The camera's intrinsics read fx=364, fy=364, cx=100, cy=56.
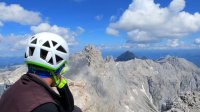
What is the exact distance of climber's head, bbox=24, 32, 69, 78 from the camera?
6867mm

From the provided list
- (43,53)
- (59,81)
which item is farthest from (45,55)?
(59,81)

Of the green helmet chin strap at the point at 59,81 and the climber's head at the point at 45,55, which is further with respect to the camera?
the green helmet chin strap at the point at 59,81

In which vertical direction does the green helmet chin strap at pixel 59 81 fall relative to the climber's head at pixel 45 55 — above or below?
below

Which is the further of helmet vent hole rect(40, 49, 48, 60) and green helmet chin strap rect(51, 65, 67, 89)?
green helmet chin strap rect(51, 65, 67, 89)

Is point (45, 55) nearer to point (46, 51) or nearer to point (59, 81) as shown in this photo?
point (46, 51)

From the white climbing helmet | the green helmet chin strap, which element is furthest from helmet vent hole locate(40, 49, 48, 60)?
the green helmet chin strap

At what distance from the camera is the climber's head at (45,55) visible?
22.5ft

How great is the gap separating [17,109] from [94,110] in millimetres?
21997

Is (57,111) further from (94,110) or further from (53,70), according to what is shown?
(94,110)

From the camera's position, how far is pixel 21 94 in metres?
6.39

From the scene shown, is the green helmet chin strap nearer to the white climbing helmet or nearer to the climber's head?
the climber's head

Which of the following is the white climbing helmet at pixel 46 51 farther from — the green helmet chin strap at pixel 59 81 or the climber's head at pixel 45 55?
the green helmet chin strap at pixel 59 81

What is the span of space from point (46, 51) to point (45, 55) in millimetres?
79

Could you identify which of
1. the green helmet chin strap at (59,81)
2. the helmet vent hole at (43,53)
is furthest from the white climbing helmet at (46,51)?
the green helmet chin strap at (59,81)
